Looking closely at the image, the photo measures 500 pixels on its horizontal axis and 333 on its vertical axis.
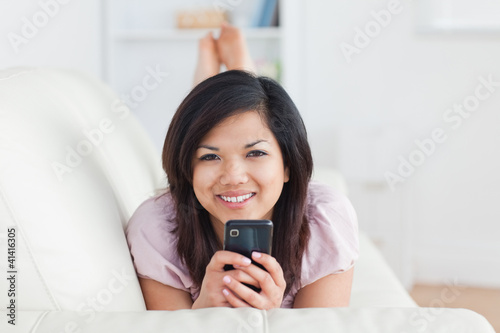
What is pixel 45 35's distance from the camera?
2193 millimetres

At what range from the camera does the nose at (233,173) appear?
1052 mm

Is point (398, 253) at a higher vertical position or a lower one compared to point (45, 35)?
lower

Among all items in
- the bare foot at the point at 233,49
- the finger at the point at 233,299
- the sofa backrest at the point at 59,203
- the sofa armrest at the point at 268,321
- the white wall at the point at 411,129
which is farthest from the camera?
the white wall at the point at 411,129

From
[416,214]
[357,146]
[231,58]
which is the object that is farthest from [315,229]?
[416,214]

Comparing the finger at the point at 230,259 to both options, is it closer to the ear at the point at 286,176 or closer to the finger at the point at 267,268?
the finger at the point at 267,268

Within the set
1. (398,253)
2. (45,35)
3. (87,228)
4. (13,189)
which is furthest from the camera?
(398,253)

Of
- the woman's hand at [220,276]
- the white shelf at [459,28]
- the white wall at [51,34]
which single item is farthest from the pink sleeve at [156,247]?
the white shelf at [459,28]

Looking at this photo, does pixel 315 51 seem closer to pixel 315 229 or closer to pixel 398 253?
pixel 398 253

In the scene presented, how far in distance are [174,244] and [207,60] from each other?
117cm

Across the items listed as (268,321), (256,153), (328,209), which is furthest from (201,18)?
(268,321)

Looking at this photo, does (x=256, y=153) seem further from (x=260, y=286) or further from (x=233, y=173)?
(x=260, y=286)

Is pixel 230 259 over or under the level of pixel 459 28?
under

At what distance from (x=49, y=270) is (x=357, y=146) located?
215 centimetres

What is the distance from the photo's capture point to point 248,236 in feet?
3.21
